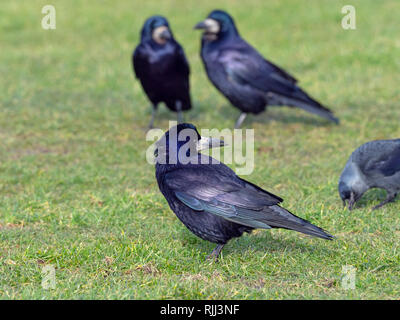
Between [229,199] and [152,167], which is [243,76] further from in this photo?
[229,199]

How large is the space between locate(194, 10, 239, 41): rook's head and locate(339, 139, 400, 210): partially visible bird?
3.57 meters

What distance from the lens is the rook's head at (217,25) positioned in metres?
8.99

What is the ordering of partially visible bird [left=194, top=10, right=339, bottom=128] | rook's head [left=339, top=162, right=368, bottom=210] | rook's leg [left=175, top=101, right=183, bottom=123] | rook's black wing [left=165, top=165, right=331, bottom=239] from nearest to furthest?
rook's black wing [left=165, top=165, right=331, bottom=239] < rook's head [left=339, top=162, right=368, bottom=210] < partially visible bird [left=194, top=10, right=339, bottom=128] < rook's leg [left=175, top=101, right=183, bottom=123]

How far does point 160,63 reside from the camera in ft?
28.5

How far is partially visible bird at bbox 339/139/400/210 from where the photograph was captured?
232 inches

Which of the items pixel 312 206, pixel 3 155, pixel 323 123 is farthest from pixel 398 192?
pixel 3 155

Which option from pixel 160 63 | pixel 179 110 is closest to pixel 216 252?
pixel 160 63

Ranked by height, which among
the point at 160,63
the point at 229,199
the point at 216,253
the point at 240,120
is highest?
the point at 160,63

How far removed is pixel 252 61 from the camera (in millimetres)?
8906

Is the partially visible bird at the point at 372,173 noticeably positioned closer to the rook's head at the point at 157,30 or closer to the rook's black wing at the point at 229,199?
the rook's black wing at the point at 229,199

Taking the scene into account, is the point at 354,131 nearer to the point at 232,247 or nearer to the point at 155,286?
the point at 232,247

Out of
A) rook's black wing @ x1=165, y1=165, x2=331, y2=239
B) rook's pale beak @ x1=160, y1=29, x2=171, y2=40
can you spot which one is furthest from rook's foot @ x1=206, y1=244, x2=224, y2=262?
rook's pale beak @ x1=160, y1=29, x2=171, y2=40

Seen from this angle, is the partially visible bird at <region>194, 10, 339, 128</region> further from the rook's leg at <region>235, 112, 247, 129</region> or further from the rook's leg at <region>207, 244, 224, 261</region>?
the rook's leg at <region>207, 244, 224, 261</region>

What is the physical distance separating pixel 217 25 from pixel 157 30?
874mm
